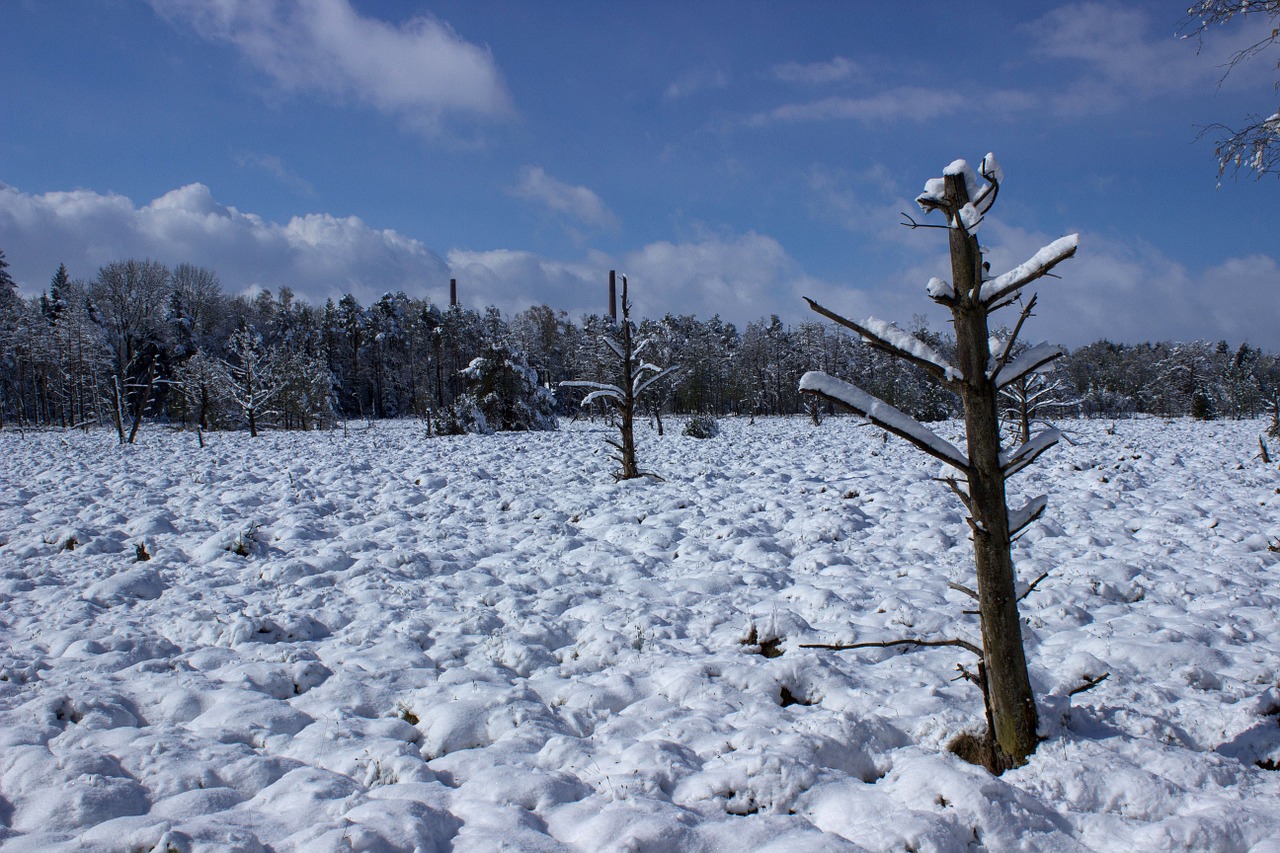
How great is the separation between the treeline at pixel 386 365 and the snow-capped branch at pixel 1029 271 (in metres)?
20.9

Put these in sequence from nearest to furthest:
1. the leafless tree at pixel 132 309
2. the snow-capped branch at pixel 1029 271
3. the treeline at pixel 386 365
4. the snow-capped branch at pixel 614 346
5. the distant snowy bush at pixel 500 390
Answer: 1. the snow-capped branch at pixel 1029 271
2. the snow-capped branch at pixel 614 346
3. the distant snowy bush at pixel 500 390
4. the treeline at pixel 386 365
5. the leafless tree at pixel 132 309

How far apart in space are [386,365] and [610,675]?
202 ft

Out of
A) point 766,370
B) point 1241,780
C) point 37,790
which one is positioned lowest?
point 1241,780

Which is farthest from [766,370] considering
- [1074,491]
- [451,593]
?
[451,593]

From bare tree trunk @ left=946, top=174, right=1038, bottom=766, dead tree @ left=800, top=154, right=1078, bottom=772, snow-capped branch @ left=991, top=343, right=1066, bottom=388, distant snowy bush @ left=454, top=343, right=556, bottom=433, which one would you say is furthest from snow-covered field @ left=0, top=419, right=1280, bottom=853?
distant snowy bush @ left=454, top=343, right=556, bottom=433

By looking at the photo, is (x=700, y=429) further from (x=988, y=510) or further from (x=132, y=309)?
(x=132, y=309)

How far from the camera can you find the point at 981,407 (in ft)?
10.9

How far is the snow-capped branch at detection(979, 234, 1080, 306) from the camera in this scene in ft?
9.61

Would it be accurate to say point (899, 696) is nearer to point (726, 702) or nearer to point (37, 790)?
point (726, 702)

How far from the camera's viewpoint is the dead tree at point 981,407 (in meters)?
3.27

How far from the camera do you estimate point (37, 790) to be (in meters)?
3.12

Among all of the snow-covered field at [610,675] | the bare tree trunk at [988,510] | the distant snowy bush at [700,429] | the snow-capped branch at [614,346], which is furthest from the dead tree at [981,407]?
the distant snowy bush at [700,429]

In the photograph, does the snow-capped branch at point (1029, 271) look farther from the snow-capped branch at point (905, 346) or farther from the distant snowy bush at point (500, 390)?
the distant snowy bush at point (500, 390)

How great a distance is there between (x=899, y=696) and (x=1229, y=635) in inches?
113
